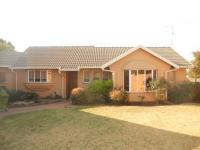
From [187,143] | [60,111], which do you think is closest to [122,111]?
[60,111]

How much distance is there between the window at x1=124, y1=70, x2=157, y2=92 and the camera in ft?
99.8

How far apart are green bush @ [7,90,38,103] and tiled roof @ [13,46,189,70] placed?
2.80 meters

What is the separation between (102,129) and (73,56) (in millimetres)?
18854

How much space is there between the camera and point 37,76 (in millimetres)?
34031

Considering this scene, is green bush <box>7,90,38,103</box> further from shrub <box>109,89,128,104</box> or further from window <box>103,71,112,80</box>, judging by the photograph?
shrub <box>109,89,128,104</box>

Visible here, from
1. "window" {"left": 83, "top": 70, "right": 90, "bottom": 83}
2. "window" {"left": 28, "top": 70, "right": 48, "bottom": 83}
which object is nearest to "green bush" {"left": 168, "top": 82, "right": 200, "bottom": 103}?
"window" {"left": 83, "top": 70, "right": 90, "bottom": 83}

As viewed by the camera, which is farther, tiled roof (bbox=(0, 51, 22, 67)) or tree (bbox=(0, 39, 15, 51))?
tree (bbox=(0, 39, 15, 51))

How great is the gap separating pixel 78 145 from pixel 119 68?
16.3 meters

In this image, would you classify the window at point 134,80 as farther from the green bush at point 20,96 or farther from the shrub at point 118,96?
the green bush at point 20,96

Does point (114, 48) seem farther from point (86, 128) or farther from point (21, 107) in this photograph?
point (86, 128)

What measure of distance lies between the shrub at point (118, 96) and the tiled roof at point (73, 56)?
15.5 feet

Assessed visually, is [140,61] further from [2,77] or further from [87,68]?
[2,77]

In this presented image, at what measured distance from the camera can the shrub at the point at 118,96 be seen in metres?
28.7

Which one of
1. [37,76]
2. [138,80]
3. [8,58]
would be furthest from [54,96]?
[138,80]
